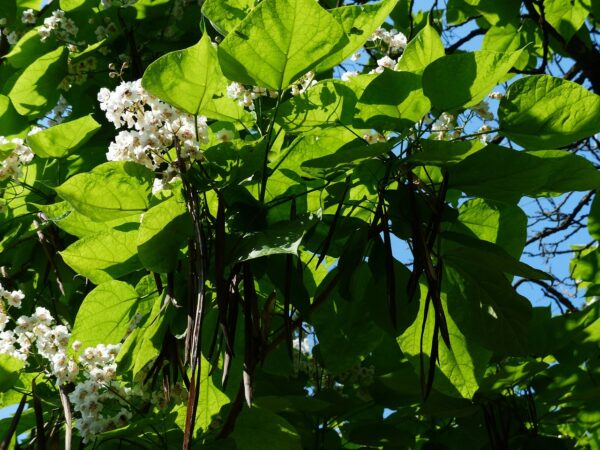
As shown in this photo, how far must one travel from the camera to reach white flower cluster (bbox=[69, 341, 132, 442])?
1.20 meters

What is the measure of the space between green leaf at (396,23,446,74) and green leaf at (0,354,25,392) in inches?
28.7

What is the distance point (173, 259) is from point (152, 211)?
76 millimetres

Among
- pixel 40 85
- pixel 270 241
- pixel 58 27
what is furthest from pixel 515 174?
pixel 58 27

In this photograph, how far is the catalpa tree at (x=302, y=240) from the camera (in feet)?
2.90

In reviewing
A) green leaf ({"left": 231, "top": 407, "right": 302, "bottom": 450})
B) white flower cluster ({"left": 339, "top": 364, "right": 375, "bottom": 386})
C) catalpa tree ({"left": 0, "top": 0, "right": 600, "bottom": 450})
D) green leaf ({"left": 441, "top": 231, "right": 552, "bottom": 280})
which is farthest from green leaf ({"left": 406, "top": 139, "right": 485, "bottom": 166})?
white flower cluster ({"left": 339, "top": 364, "right": 375, "bottom": 386})

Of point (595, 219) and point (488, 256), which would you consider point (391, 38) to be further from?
point (488, 256)

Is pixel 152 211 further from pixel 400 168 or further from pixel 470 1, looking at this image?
pixel 470 1

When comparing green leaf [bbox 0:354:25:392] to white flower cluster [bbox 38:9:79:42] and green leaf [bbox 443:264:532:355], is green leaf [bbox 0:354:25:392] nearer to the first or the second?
green leaf [bbox 443:264:532:355]

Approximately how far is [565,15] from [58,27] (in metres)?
1.20

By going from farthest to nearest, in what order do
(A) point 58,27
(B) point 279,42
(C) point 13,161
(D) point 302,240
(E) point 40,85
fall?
(A) point 58,27
(E) point 40,85
(C) point 13,161
(D) point 302,240
(B) point 279,42

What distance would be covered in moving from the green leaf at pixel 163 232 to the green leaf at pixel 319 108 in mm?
161

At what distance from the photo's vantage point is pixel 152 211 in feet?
2.91

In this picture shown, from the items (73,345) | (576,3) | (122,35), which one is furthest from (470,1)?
(73,345)

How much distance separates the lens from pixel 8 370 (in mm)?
1220
